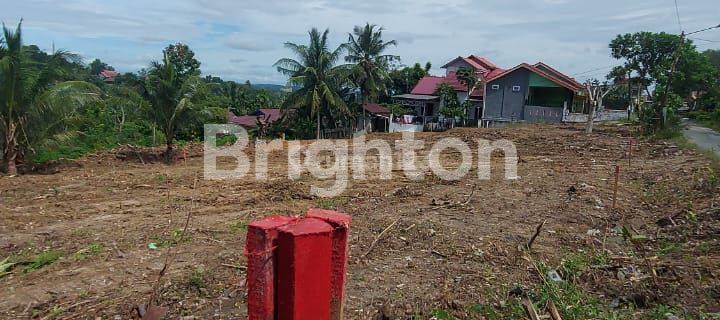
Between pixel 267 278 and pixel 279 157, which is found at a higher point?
pixel 267 278

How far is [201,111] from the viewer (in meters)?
15.0

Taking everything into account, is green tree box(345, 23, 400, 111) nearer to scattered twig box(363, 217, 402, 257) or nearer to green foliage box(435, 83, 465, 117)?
green foliage box(435, 83, 465, 117)

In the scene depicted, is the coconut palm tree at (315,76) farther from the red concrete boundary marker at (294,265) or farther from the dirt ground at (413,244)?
the red concrete boundary marker at (294,265)

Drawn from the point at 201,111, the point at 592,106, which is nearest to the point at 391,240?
the point at 201,111

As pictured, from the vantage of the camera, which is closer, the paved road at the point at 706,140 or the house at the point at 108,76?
the paved road at the point at 706,140

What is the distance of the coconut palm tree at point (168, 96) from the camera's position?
14180mm

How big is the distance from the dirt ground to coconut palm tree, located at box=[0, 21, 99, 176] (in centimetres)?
134

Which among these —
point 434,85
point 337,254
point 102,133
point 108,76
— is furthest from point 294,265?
point 108,76

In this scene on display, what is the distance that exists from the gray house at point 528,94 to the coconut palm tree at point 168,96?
61.6 feet

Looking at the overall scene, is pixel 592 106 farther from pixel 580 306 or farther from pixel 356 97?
pixel 580 306

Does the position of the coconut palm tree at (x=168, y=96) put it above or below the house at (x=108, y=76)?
below

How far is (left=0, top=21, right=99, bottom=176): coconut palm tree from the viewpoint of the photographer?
10.6 metres

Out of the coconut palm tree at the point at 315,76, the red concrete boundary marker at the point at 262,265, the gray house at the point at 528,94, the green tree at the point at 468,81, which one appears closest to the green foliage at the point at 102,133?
the coconut palm tree at the point at 315,76

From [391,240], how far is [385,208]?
5.98 feet
